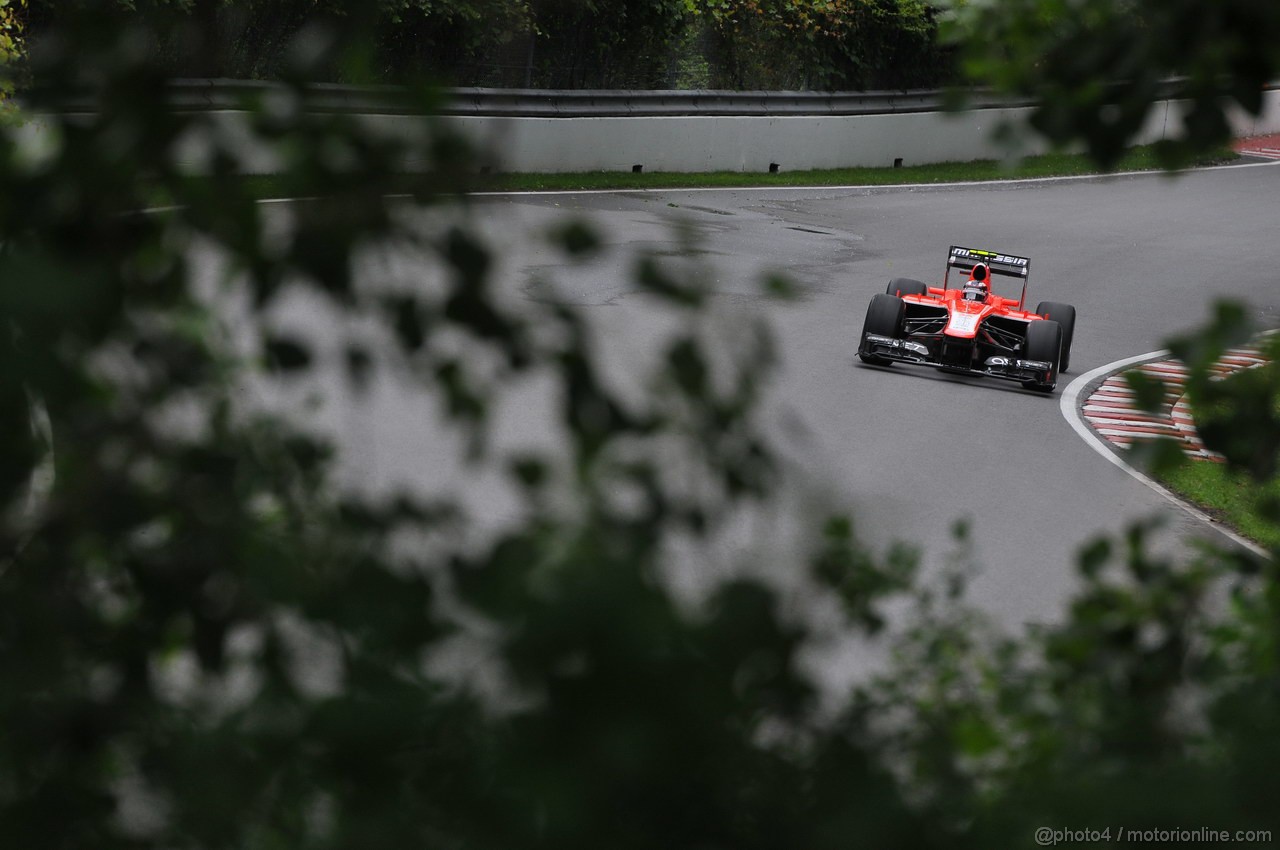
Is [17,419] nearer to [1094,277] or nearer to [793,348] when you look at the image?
[793,348]

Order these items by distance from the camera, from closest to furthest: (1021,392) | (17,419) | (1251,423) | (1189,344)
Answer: (17,419) < (1189,344) < (1251,423) < (1021,392)

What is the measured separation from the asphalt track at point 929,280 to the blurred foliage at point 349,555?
90mm

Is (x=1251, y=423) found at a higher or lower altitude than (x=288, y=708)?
higher

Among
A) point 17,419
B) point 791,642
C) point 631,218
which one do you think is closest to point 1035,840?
point 791,642

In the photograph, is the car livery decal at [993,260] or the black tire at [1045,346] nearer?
the black tire at [1045,346]

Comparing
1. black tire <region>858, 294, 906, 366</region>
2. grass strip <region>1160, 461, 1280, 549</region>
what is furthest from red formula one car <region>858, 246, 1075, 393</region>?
grass strip <region>1160, 461, 1280, 549</region>

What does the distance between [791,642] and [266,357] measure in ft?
1.97

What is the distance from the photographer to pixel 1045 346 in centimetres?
1338

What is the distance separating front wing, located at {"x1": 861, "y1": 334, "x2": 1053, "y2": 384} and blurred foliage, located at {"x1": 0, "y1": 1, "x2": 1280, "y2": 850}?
1205cm

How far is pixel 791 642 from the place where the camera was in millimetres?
1410

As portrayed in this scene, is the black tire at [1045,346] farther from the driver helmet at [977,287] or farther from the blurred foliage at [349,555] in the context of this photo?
the blurred foliage at [349,555]

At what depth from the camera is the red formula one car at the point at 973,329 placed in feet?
44.0

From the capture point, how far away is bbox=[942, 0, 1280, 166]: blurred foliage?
6.48 ft

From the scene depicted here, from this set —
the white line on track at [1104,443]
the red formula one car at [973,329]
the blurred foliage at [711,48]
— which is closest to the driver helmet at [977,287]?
the red formula one car at [973,329]
